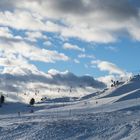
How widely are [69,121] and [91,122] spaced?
3.51 metres

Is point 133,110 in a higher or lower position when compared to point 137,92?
lower

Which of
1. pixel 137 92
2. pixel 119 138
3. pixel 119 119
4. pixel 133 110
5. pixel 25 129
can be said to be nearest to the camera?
pixel 119 138

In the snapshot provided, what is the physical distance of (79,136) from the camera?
7031cm

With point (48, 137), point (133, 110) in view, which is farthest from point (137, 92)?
point (48, 137)

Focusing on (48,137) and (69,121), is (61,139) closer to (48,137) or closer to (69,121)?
(48,137)

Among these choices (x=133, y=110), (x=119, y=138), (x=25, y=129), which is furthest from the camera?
(x=133, y=110)

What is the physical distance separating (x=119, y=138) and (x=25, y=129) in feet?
48.5

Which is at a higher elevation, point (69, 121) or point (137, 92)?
point (137, 92)

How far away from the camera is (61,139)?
229 feet

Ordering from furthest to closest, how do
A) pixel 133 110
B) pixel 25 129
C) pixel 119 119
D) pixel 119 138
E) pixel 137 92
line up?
pixel 137 92 → pixel 133 110 → pixel 119 119 → pixel 25 129 → pixel 119 138

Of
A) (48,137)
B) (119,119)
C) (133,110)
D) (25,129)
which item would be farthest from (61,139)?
(133,110)

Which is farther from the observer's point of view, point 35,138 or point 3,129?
point 3,129

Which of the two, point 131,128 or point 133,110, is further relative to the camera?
point 133,110

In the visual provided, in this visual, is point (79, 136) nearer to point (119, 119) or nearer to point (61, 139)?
point (61, 139)
